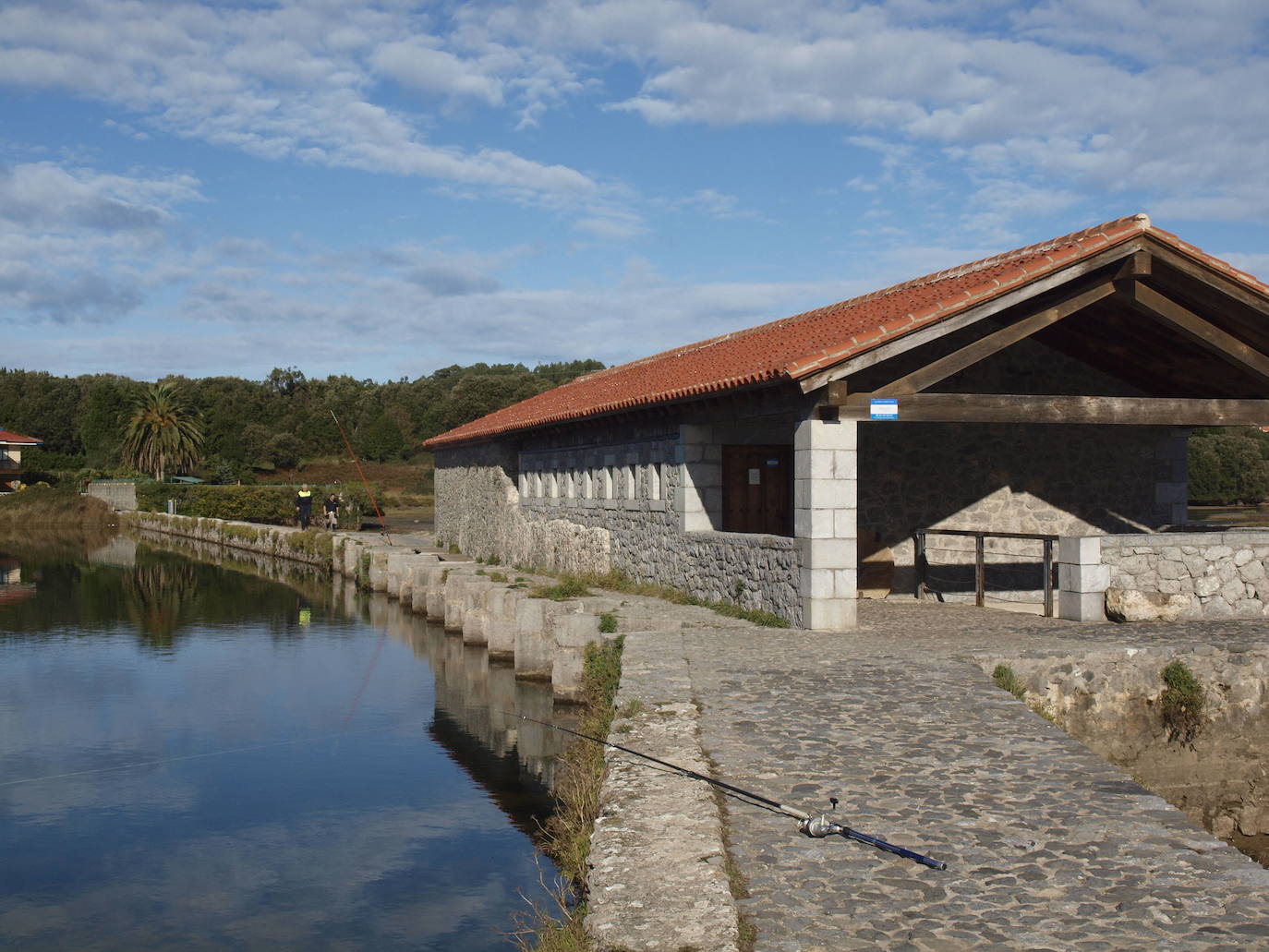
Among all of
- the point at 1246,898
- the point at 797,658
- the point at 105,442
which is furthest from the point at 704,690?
the point at 105,442

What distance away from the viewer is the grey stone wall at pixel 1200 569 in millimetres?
12242

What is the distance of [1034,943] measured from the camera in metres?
4.04

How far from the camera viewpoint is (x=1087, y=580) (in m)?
12.1

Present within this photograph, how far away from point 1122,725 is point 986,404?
3853mm

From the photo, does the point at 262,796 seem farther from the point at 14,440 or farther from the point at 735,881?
the point at 14,440

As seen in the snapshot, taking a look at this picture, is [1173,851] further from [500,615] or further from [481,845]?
[500,615]

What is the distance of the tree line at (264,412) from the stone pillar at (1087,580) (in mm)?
52494

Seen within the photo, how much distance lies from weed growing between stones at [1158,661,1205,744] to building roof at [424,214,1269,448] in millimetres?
4030

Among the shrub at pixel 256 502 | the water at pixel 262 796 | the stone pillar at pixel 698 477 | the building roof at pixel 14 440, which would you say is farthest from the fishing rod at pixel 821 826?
the building roof at pixel 14 440

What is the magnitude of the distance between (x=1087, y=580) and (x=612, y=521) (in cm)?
737

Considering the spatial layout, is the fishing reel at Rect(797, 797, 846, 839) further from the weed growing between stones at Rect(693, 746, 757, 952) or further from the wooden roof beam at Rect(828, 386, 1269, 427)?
the wooden roof beam at Rect(828, 386, 1269, 427)

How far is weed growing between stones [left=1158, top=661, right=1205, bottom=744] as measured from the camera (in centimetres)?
952

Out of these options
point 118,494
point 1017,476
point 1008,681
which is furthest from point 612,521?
point 118,494

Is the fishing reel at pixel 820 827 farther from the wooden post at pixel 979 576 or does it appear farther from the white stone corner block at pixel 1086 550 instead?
the wooden post at pixel 979 576
